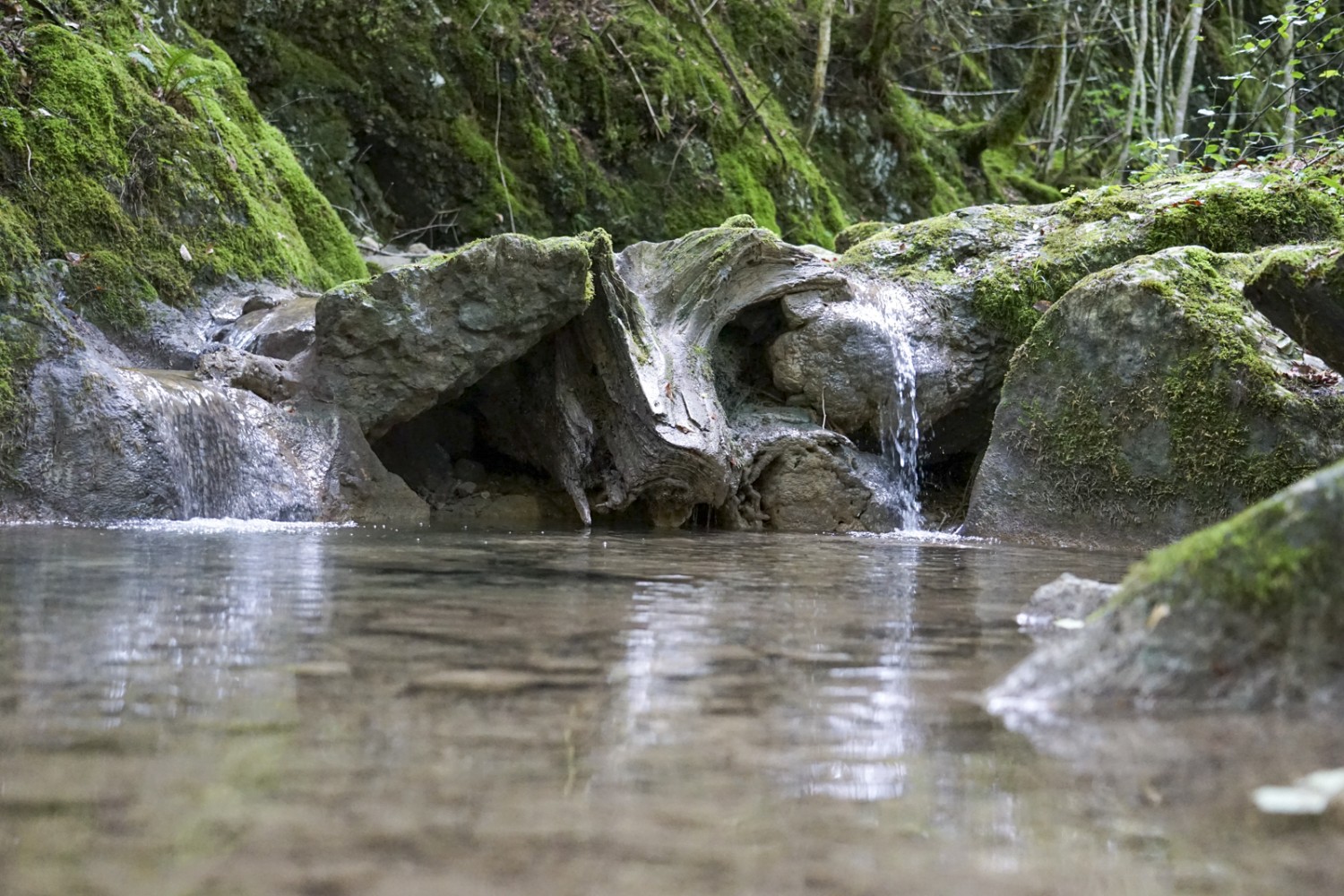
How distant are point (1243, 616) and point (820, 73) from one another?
1657 cm

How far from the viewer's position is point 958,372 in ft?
32.8

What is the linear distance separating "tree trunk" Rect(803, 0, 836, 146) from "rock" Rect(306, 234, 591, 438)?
1046cm

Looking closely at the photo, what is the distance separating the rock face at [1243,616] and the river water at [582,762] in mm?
134

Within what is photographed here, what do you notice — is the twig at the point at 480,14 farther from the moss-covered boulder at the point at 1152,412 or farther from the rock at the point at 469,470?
the moss-covered boulder at the point at 1152,412

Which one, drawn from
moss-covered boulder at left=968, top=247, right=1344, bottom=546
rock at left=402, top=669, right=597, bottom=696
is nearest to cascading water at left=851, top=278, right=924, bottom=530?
moss-covered boulder at left=968, top=247, right=1344, bottom=546

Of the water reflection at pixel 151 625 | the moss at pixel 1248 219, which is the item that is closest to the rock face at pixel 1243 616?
the water reflection at pixel 151 625

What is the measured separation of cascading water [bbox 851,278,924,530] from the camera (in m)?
9.87

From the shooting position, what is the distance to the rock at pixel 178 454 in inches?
286

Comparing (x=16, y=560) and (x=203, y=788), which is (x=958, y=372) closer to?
(x=16, y=560)

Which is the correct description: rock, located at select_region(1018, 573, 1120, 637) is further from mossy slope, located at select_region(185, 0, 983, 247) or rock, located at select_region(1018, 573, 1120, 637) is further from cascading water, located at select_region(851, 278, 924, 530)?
mossy slope, located at select_region(185, 0, 983, 247)

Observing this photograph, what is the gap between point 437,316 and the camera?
28.8ft

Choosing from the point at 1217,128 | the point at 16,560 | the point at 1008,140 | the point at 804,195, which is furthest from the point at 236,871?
the point at 1217,128

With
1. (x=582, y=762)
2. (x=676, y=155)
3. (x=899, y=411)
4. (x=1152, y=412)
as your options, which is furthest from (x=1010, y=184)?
(x=582, y=762)

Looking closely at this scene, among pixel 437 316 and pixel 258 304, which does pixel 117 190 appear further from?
pixel 437 316
